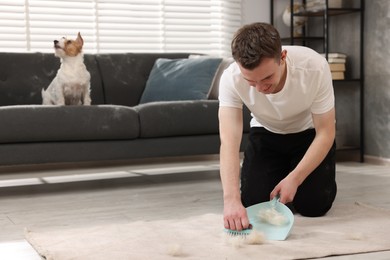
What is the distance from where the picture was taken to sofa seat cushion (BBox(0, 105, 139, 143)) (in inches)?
116

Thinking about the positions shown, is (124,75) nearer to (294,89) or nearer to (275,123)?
(275,123)

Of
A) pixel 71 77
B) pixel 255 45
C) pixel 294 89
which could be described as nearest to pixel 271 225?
pixel 294 89

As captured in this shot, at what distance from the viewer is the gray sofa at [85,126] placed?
296cm

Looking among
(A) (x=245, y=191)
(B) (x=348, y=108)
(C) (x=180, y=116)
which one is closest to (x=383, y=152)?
(B) (x=348, y=108)

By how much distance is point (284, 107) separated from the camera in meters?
2.22

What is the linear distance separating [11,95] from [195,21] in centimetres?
173

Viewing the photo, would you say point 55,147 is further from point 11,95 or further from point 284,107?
point 284,107

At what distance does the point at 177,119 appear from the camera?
3270mm

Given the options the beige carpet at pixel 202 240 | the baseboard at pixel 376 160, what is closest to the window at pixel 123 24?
the baseboard at pixel 376 160

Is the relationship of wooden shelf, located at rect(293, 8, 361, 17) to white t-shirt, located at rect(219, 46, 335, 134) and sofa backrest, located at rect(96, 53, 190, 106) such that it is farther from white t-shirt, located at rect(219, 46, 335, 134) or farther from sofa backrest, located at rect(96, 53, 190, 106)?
white t-shirt, located at rect(219, 46, 335, 134)

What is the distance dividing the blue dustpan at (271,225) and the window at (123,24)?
280cm

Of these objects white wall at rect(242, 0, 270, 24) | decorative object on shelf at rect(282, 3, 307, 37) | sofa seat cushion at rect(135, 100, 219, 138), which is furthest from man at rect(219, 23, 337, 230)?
white wall at rect(242, 0, 270, 24)

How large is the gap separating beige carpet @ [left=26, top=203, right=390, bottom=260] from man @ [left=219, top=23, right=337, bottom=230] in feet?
0.37

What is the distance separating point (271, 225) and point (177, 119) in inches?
52.8
